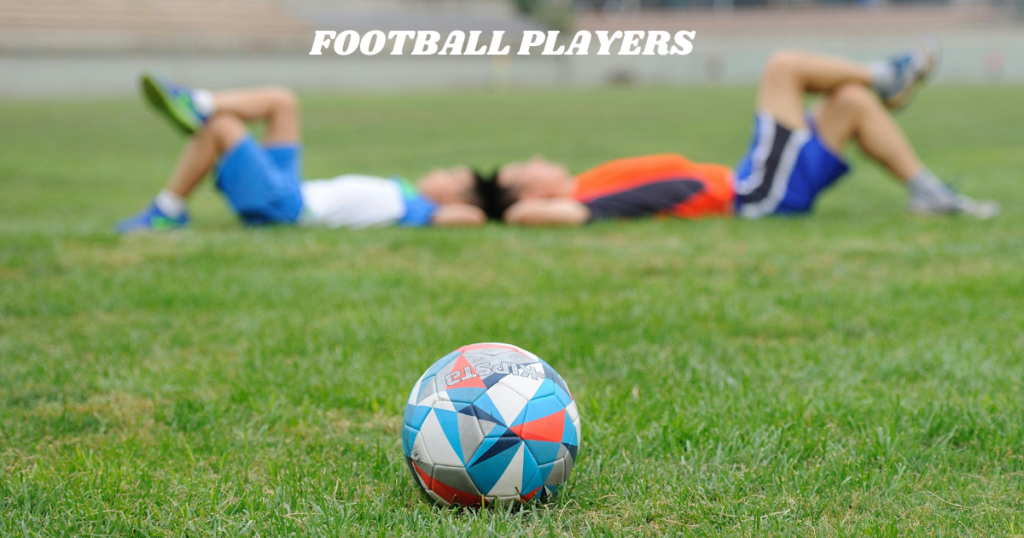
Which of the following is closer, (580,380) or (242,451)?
(242,451)

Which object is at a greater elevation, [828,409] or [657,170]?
[657,170]

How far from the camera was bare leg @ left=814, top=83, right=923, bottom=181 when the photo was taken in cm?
606

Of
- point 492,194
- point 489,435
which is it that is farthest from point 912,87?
point 489,435

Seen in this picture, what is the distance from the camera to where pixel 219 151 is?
19.3 ft

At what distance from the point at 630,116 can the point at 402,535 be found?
815 inches

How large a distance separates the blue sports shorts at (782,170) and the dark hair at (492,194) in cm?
175

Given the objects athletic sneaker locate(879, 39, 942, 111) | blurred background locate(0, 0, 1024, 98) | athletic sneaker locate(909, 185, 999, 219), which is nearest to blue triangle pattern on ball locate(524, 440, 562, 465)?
athletic sneaker locate(879, 39, 942, 111)

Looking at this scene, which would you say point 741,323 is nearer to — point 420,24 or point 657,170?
point 657,170

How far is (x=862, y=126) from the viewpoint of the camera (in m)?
6.09

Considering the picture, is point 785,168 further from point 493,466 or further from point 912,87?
point 493,466

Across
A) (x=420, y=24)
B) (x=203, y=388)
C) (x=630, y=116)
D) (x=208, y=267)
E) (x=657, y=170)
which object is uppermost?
(x=420, y=24)

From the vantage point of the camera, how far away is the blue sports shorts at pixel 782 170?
6.11 meters

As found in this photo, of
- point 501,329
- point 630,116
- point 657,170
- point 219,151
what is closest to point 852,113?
point 657,170

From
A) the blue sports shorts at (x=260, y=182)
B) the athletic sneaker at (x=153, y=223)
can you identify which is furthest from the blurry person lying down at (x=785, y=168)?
the athletic sneaker at (x=153, y=223)
